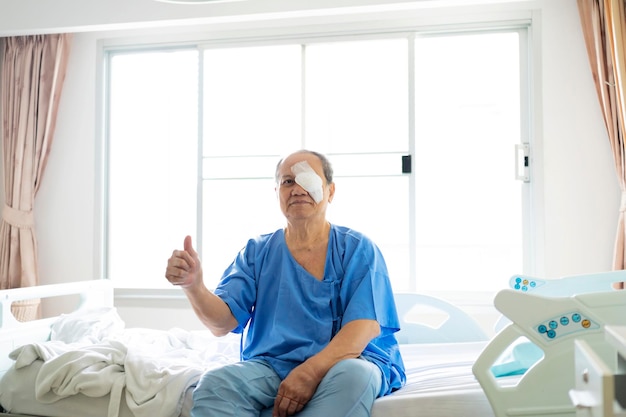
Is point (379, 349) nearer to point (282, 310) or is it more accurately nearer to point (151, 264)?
point (282, 310)

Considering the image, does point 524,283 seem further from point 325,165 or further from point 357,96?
point 357,96

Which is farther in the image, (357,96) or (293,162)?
(357,96)

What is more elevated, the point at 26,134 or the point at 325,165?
the point at 26,134

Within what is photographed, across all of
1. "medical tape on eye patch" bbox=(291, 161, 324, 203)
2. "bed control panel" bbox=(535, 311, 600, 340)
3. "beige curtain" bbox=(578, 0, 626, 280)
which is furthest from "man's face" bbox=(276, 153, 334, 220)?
"beige curtain" bbox=(578, 0, 626, 280)

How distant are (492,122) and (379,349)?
214cm

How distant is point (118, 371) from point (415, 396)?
84cm

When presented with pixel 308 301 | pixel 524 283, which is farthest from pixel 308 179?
pixel 524 283

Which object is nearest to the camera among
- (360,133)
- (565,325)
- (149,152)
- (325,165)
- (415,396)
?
(565,325)

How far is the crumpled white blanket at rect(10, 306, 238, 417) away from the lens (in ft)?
5.67

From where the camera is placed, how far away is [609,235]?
10.3ft

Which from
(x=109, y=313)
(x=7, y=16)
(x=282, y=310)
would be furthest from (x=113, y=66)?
(x=282, y=310)

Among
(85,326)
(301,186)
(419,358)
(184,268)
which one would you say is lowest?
(419,358)

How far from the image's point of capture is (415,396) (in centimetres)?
164

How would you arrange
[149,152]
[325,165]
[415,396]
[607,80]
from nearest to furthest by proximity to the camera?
1. [415,396]
2. [325,165]
3. [607,80]
4. [149,152]
